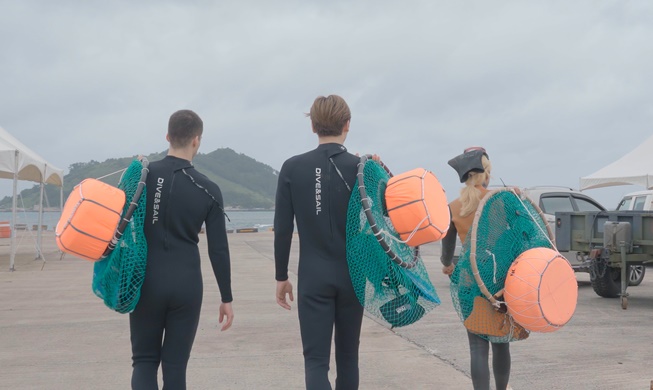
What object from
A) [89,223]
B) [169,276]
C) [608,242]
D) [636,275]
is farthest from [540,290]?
[636,275]

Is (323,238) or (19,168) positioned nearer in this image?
(323,238)

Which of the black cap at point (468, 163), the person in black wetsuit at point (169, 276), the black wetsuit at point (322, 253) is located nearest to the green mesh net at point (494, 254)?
the black cap at point (468, 163)

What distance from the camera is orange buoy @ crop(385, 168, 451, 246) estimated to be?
3812mm

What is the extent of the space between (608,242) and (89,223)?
29.9 feet

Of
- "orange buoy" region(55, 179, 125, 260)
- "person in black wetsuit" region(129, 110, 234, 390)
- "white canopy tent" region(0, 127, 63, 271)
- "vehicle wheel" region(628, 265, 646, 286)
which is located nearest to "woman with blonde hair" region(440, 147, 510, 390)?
"person in black wetsuit" region(129, 110, 234, 390)

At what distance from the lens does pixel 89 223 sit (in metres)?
3.72

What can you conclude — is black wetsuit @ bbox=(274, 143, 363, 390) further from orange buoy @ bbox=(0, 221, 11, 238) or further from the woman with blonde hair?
orange buoy @ bbox=(0, 221, 11, 238)

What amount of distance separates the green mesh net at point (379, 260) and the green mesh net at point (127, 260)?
114 centimetres

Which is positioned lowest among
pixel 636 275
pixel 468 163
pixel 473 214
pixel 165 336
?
pixel 636 275

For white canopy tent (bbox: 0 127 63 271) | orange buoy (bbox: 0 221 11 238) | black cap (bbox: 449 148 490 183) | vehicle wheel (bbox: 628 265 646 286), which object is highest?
white canopy tent (bbox: 0 127 63 271)

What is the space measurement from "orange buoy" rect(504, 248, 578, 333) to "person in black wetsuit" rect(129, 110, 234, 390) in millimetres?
1913

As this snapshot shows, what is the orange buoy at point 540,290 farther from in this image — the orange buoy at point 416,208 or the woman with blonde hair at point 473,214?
the orange buoy at point 416,208

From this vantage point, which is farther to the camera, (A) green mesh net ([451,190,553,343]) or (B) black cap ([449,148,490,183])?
(B) black cap ([449,148,490,183])

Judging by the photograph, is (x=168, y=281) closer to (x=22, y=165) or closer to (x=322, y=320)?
(x=322, y=320)
